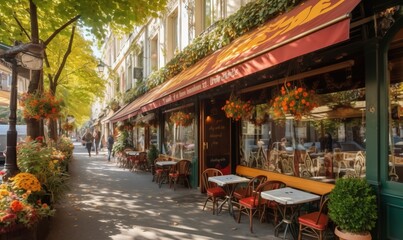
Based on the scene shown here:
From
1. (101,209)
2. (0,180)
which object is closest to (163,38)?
(101,209)

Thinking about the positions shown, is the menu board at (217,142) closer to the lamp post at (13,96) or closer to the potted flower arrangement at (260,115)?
the potted flower arrangement at (260,115)

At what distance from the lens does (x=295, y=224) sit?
5.30 meters

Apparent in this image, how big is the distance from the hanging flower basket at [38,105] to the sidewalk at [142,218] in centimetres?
228

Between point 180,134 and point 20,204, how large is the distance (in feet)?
25.3

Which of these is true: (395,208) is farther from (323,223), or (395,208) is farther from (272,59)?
(272,59)

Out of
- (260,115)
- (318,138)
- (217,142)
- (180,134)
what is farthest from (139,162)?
(318,138)

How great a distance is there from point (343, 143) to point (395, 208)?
165 cm

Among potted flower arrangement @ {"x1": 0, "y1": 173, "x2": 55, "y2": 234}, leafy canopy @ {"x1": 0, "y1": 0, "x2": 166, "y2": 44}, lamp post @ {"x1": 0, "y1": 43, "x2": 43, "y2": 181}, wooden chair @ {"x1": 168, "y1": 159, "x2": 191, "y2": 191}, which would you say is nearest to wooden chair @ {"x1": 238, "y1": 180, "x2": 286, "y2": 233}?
potted flower arrangement @ {"x1": 0, "y1": 173, "x2": 55, "y2": 234}

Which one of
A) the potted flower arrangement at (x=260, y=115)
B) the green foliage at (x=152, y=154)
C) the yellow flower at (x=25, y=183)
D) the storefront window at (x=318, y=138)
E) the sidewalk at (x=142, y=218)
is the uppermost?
the potted flower arrangement at (x=260, y=115)

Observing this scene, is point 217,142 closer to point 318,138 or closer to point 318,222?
point 318,138

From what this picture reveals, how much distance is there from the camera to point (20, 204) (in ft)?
13.5

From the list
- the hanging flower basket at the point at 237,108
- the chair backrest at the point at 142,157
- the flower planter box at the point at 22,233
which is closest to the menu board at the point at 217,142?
the hanging flower basket at the point at 237,108

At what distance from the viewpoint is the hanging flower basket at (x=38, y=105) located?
262 inches

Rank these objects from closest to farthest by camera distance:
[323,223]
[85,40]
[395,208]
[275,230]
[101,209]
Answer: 1. [395,208]
2. [323,223]
3. [275,230]
4. [101,209]
5. [85,40]
